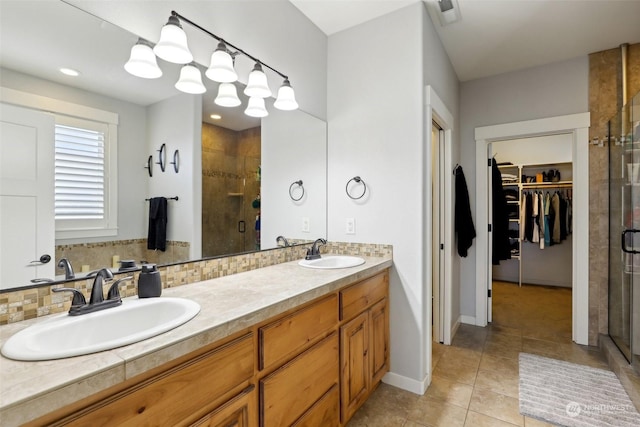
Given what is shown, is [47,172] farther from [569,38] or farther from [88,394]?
[569,38]

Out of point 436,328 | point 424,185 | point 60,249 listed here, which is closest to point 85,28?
point 60,249

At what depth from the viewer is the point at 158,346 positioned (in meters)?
0.81

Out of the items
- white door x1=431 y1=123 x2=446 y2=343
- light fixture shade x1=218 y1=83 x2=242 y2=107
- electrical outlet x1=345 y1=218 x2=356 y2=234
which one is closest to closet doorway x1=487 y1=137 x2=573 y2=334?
white door x1=431 y1=123 x2=446 y2=343

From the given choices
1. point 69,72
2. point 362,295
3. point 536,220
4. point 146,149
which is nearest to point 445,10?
point 362,295

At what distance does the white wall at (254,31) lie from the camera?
1.33 m

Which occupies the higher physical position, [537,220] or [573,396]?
[537,220]

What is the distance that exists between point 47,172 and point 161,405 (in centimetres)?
93

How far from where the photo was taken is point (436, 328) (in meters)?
2.97

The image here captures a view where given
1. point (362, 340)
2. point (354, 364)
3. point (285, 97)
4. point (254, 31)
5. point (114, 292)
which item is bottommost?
point (354, 364)

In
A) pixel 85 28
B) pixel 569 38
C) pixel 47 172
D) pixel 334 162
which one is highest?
pixel 569 38

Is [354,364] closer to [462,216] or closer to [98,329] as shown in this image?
[98,329]

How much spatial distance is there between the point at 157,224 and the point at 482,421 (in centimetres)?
216

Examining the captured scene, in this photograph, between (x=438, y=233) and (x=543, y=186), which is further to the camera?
(x=543, y=186)

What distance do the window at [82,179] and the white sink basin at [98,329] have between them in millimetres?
345
